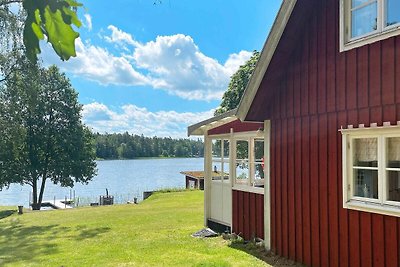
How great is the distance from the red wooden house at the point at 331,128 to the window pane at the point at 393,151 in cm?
1

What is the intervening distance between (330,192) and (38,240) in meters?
8.33

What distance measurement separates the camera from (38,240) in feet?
34.9

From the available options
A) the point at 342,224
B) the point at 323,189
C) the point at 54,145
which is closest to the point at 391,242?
the point at 342,224

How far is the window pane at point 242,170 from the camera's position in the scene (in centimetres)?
917

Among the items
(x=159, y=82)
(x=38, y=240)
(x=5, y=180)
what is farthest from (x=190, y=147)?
(x=38, y=240)

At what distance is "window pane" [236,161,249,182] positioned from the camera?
9172 mm

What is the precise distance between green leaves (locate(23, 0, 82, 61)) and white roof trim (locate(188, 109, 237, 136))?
7699 mm

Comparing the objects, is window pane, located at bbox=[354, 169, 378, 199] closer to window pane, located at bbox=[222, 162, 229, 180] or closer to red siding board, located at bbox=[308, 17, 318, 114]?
red siding board, located at bbox=[308, 17, 318, 114]

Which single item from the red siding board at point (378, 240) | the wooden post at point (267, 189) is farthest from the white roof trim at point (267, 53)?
the red siding board at point (378, 240)

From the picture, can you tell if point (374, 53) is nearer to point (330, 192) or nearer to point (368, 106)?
point (368, 106)

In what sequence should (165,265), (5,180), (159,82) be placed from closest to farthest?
1. (165,265)
2. (5,180)
3. (159,82)

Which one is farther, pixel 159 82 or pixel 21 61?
pixel 159 82

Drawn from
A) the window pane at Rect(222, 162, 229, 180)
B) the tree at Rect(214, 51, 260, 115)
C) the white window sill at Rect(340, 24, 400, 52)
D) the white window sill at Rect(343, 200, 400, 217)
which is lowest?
the white window sill at Rect(343, 200, 400, 217)

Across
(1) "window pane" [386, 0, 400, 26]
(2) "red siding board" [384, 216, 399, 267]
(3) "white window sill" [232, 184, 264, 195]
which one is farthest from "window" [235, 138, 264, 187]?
(1) "window pane" [386, 0, 400, 26]
